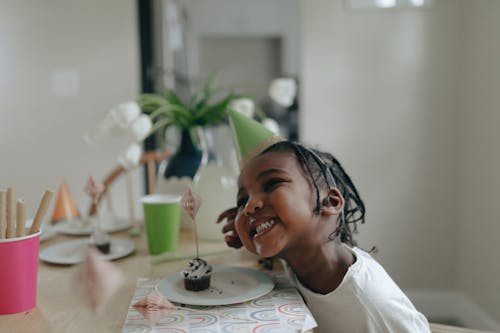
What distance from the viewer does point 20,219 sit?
0.72 meters

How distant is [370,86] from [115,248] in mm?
1837

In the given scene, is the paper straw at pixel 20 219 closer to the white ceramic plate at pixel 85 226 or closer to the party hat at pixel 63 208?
the white ceramic plate at pixel 85 226

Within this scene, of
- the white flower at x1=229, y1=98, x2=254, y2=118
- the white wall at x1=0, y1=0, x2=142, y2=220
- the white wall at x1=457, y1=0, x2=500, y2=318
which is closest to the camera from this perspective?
the white flower at x1=229, y1=98, x2=254, y2=118

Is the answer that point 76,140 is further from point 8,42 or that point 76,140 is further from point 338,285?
point 338,285

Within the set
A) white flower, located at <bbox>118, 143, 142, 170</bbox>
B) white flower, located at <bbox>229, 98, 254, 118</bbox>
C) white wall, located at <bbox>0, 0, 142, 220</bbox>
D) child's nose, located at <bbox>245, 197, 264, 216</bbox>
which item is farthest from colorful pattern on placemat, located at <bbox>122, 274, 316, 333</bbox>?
white wall, located at <bbox>0, 0, 142, 220</bbox>

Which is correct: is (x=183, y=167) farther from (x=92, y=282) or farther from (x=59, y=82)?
(x=59, y=82)

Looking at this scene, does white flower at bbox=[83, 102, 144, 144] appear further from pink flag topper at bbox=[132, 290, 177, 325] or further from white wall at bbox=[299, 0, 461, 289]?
white wall at bbox=[299, 0, 461, 289]

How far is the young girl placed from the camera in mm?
723

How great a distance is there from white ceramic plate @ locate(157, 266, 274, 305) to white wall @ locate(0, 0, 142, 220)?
6.54 feet

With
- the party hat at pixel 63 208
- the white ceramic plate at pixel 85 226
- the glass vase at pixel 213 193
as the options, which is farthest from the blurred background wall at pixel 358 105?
the glass vase at pixel 213 193

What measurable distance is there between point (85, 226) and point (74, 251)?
0.23 meters

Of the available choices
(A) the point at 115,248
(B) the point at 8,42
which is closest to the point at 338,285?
(A) the point at 115,248

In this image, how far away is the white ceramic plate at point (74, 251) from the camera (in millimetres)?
996

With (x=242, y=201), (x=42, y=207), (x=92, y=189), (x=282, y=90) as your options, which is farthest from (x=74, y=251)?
(x=282, y=90)
